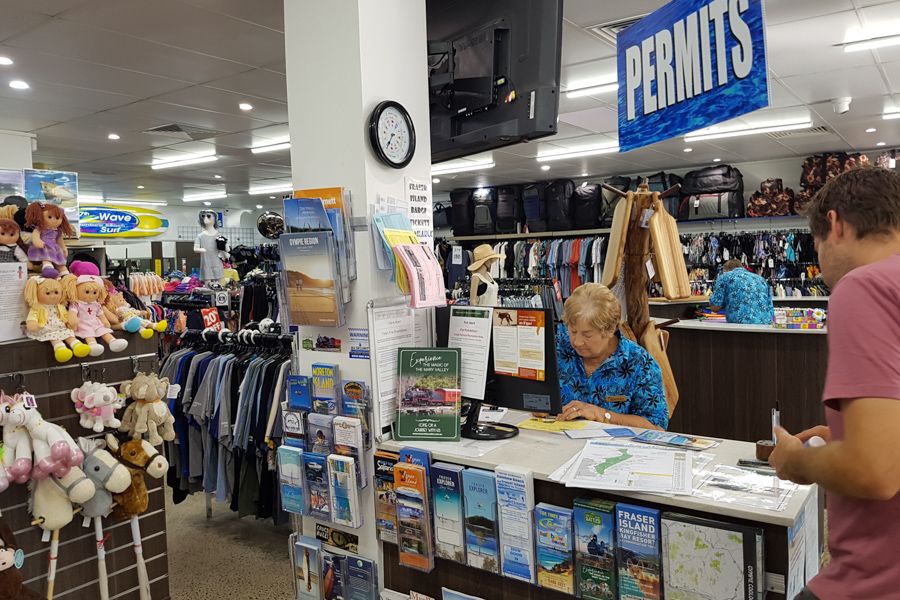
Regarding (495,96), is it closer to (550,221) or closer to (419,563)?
(419,563)

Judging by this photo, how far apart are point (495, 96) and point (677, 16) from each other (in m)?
0.81

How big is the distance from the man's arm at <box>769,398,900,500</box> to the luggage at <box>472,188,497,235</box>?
37.9 ft

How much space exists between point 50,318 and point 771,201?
33.6 feet

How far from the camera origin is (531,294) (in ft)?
24.2

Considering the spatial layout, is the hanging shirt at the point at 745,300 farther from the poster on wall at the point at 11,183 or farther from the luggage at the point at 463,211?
the luggage at the point at 463,211

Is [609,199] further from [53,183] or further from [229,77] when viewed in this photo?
[53,183]

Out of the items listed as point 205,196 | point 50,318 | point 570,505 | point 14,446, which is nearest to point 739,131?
point 570,505

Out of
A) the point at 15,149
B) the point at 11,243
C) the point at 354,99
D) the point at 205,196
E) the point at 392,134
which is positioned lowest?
the point at 11,243

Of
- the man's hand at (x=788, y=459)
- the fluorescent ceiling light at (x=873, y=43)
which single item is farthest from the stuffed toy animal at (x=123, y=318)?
the fluorescent ceiling light at (x=873, y=43)

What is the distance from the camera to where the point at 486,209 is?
12.7m

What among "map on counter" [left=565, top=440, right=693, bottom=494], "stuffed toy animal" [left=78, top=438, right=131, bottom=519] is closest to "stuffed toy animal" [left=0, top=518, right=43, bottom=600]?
"stuffed toy animal" [left=78, top=438, right=131, bottom=519]

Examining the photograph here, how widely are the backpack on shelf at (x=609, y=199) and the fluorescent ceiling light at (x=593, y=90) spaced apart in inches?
206

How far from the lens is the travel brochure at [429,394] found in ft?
7.80

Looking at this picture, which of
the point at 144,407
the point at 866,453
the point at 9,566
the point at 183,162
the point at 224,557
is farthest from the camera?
the point at 183,162
